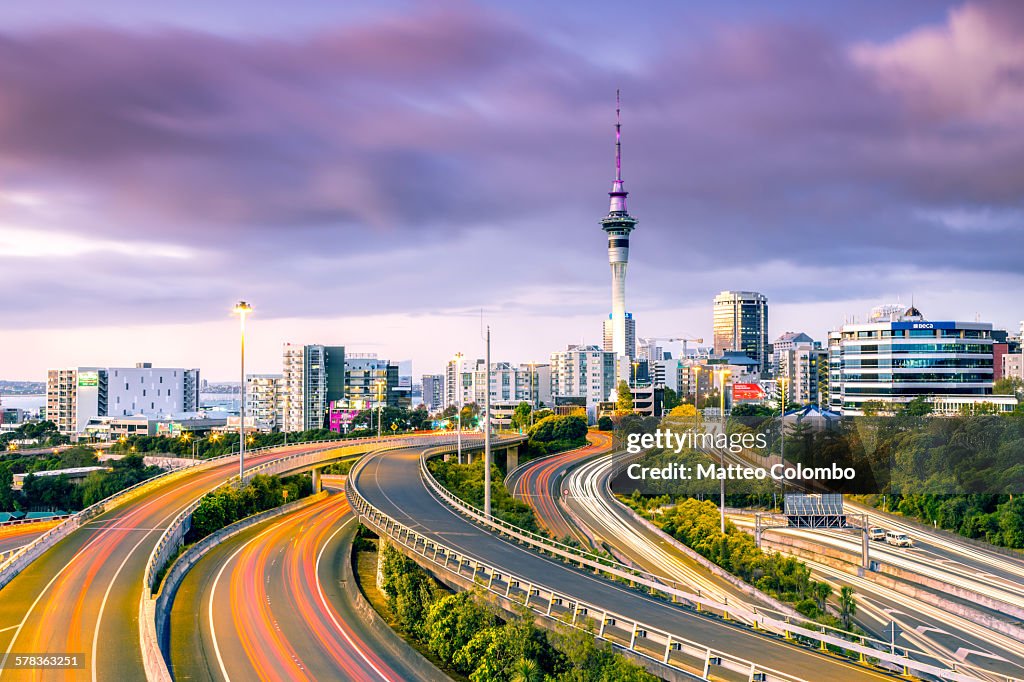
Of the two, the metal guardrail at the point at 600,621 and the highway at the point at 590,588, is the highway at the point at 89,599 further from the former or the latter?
the highway at the point at 590,588

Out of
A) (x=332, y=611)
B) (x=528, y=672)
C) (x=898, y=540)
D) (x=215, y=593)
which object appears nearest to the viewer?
(x=528, y=672)

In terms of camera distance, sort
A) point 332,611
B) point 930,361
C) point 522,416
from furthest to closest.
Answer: point 522,416, point 930,361, point 332,611

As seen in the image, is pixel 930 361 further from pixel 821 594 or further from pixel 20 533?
pixel 20 533

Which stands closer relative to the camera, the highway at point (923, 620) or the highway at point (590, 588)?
the highway at point (590, 588)

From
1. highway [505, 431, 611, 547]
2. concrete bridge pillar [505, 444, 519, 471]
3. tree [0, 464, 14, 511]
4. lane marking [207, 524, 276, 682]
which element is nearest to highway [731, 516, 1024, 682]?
highway [505, 431, 611, 547]

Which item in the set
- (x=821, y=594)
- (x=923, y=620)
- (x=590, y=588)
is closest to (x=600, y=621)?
Result: (x=590, y=588)

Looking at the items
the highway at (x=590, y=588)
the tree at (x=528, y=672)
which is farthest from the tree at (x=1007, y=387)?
the tree at (x=528, y=672)

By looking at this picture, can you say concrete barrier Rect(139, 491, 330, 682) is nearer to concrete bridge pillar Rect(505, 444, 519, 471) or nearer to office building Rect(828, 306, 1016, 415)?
concrete bridge pillar Rect(505, 444, 519, 471)
